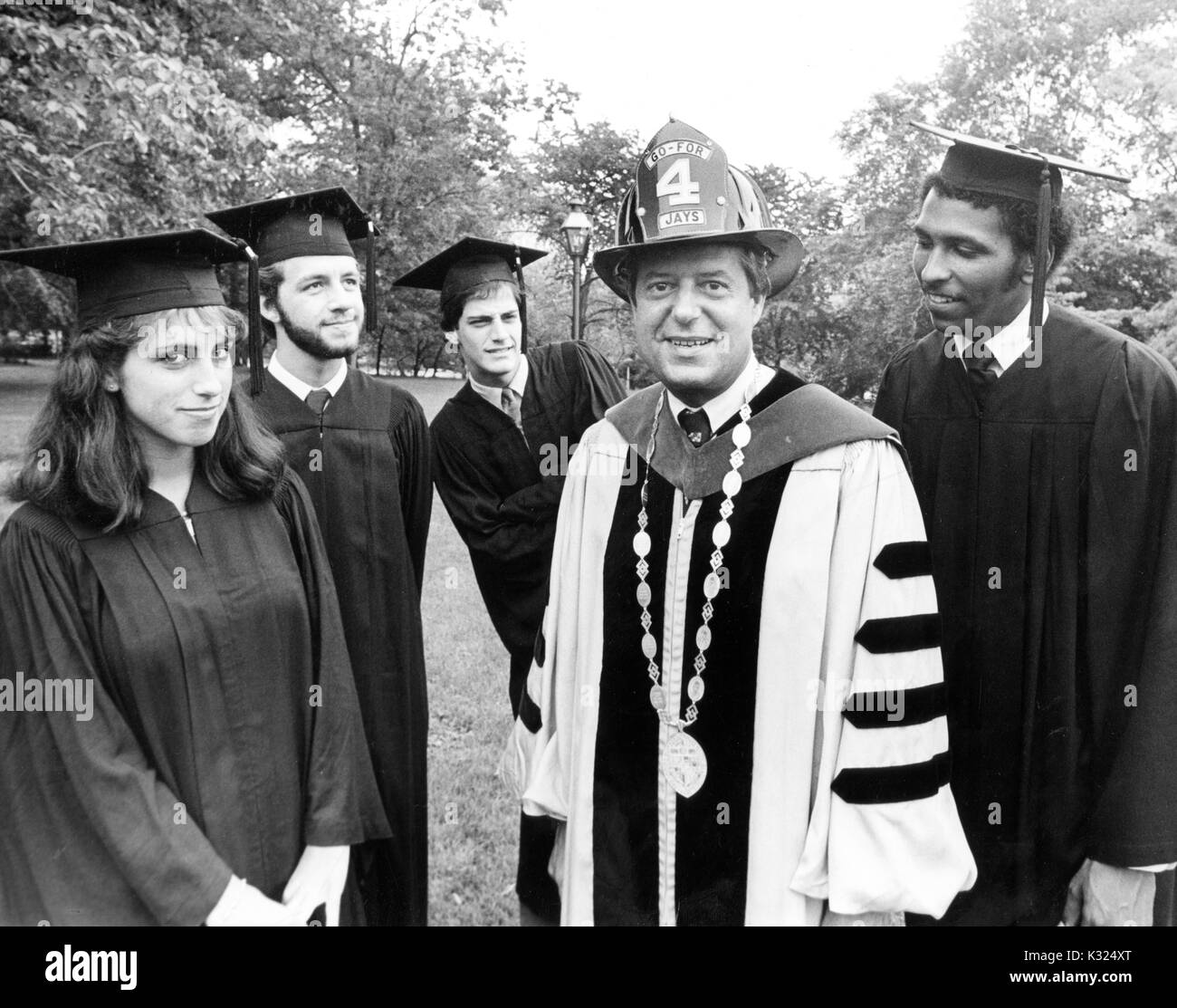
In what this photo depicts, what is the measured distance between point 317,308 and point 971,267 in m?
1.86

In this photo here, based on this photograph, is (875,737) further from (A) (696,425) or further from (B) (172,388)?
(B) (172,388)

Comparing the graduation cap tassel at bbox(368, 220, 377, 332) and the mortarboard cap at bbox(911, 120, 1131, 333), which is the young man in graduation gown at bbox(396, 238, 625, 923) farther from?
the mortarboard cap at bbox(911, 120, 1131, 333)

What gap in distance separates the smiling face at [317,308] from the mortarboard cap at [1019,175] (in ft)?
5.63

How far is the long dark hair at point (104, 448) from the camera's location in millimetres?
1805

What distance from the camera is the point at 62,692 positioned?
1681mm

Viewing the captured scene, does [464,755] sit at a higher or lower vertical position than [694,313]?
lower

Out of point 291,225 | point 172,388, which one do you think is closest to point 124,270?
point 172,388

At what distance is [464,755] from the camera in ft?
14.8

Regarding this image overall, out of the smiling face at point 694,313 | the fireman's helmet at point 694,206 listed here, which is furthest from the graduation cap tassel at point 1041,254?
the smiling face at point 694,313

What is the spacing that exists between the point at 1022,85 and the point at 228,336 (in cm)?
1035

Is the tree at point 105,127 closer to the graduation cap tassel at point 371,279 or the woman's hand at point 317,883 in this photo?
the graduation cap tassel at point 371,279

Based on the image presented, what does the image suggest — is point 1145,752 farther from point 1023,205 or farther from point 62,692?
point 62,692

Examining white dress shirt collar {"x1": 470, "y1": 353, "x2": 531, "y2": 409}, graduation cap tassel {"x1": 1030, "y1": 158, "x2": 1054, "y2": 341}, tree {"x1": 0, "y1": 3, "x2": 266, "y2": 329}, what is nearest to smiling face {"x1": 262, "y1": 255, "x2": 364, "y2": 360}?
white dress shirt collar {"x1": 470, "y1": 353, "x2": 531, "y2": 409}
